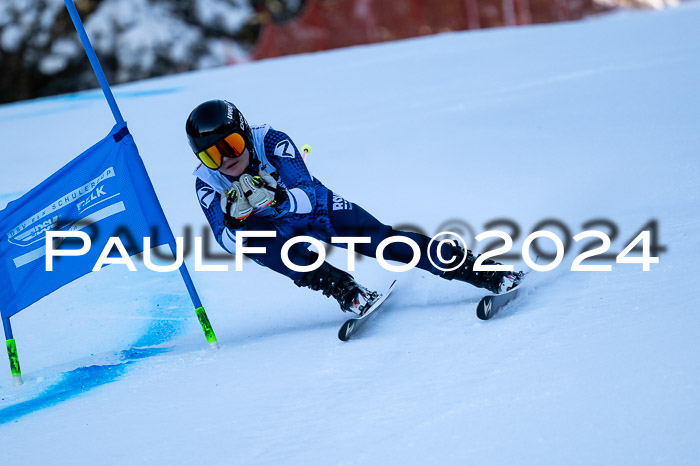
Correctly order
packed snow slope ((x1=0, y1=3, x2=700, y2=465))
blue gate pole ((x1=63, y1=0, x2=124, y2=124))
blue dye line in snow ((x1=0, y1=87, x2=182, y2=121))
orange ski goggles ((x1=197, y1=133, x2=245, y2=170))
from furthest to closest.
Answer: blue dye line in snow ((x1=0, y1=87, x2=182, y2=121))
blue gate pole ((x1=63, y1=0, x2=124, y2=124))
orange ski goggles ((x1=197, y1=133, x2=245, y2=170))
packed snow slope ((x1=0, y1=3, x2=700, y2=465))

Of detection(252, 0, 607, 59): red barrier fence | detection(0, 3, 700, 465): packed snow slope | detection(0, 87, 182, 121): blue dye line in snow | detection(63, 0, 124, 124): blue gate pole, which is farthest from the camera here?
detection(252, 0, 607, 59): red barrier fence

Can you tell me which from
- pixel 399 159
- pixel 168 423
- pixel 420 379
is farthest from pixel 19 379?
pixel 399 159

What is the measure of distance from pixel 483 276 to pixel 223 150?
3.99 ft

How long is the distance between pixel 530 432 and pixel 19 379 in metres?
2.45

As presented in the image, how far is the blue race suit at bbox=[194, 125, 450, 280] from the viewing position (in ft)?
10.8

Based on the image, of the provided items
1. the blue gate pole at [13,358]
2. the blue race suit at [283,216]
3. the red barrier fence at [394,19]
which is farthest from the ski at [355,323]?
the red barrier fence at [394,19]

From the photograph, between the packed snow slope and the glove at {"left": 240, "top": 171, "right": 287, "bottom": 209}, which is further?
the glove at {"left": 240, "top": 171, "right": 287, "bottom": 209}

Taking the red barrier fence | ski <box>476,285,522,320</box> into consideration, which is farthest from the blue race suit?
the red barrier fence

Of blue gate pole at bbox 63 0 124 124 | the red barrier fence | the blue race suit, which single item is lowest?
the blue race suit

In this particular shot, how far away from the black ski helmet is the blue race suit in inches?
7.6

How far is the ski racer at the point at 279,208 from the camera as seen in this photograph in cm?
312

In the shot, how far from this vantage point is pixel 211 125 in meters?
3.11

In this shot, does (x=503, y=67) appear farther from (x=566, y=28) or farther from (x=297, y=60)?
(x=297, y=60)

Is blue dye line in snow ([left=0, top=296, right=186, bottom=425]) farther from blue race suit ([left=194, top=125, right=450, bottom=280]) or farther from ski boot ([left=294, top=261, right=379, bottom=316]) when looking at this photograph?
ski boot ([left=294, top=261, right=379, bottom=316])
